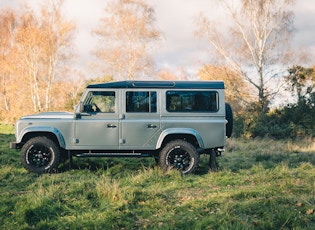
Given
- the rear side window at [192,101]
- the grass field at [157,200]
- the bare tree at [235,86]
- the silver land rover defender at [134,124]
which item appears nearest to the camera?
the grass field at [157,200]

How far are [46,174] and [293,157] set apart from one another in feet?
25.6

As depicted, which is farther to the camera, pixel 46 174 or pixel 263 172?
pixel 263 172

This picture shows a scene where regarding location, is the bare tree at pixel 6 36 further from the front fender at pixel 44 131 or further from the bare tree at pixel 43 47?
the front fender at pixel 44 131

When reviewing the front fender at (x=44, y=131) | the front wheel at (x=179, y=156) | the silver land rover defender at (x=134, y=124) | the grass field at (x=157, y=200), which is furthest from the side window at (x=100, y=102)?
the front wheel at (x=179, y=156)

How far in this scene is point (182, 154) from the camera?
8109mm

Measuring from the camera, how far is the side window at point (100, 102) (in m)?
7.95

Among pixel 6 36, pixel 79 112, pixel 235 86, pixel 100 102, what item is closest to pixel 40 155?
pixel 79 112

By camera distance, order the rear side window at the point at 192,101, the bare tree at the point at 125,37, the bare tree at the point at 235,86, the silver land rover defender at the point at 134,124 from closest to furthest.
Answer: the silver land rover defender at the point at 134,124 → the rear side window at the point at 192,101 → the bare tree at the point at 235,86 → the bare tree at the point at 125,37

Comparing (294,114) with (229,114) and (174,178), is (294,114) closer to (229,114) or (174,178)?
(229,114)

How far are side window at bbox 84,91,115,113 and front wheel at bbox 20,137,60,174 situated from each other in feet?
3.92

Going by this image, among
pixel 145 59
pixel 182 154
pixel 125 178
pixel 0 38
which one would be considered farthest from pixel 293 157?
pixel 0 38

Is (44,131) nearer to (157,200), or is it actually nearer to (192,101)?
(192,101)

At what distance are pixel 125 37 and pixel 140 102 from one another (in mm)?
19524

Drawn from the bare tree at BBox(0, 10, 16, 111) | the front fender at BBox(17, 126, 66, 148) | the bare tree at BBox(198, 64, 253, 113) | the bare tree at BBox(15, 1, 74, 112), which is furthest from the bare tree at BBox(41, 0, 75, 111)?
the front fender at BBox(17, 126, 66, 148)
